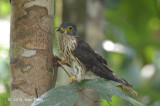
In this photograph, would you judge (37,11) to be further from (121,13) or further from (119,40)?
(121,13)

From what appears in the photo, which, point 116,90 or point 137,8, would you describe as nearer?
point 116,90

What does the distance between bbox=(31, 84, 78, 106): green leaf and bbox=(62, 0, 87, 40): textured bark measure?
2405mm

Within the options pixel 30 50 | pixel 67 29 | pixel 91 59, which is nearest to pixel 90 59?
pixel 91 59

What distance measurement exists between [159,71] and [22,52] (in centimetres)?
410

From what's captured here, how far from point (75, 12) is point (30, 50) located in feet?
7.29

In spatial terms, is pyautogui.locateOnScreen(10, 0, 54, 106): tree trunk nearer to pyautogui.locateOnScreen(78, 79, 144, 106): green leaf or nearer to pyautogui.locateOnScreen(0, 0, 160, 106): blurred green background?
pyautogui.locateOnScreen(78, 79, 144, 106): green leaf

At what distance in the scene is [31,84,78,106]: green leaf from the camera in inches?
63.6

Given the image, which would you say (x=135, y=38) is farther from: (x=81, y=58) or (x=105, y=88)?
(x=105, y=88)

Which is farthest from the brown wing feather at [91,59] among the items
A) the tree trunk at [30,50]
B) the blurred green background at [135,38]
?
the blurred green background at [135,38]

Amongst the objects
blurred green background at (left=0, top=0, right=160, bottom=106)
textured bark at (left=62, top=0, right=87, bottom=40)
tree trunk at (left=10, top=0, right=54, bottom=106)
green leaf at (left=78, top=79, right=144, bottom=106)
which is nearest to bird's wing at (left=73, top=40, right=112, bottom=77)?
tree trunk at (left=10, top=0, right=54, bottom=106)

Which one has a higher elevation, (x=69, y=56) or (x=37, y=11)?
(x=37, y=11)

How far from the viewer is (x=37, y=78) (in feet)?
6.43

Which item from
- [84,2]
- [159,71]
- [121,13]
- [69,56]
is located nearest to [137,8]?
[121,13]

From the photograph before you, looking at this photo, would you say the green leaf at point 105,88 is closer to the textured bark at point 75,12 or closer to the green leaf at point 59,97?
the green leaf at point 59,97
